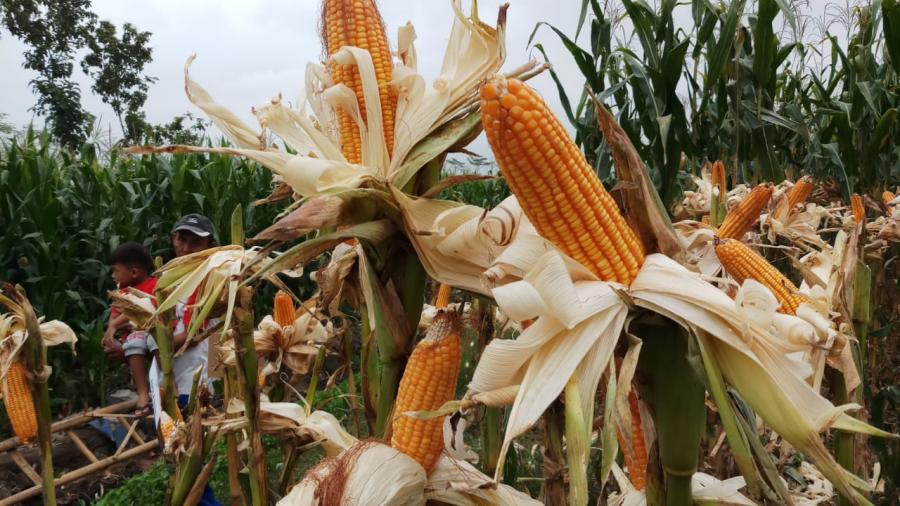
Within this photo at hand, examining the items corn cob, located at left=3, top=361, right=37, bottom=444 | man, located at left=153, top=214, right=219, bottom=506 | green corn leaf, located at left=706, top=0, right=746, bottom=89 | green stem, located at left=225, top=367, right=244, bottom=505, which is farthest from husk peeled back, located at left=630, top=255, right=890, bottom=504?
man, located at left=153, top=214, right=219, bottom=506

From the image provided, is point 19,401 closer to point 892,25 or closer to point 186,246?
point 186,246

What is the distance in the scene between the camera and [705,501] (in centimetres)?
107

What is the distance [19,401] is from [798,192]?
3328 millimetres

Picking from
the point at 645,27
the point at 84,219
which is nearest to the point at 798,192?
the point at 645,27

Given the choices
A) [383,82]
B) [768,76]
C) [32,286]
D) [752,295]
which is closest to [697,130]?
[768,76]

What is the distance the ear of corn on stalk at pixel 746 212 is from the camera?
1597 mm

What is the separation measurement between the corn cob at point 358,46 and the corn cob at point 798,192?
6.11 ft

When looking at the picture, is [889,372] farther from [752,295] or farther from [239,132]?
[239,132]

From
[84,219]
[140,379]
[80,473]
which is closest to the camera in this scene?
[80,473]

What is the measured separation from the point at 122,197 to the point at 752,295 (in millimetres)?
7068

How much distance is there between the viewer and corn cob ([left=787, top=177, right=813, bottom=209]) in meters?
2.49

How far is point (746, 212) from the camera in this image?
5.54 feet

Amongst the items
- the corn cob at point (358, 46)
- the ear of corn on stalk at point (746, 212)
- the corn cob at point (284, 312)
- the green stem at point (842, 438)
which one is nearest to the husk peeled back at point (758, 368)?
the green stem at point (842, 438)

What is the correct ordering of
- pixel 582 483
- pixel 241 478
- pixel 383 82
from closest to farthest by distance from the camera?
pixel 582 483, pixel 383 82, pixel 241 478
